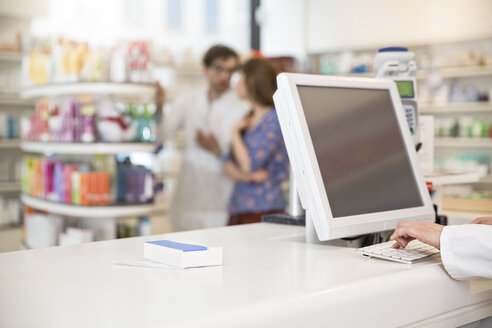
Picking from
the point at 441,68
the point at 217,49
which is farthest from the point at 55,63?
the point at 441,68

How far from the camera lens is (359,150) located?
1.75 m

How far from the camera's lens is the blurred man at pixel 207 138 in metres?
4.61

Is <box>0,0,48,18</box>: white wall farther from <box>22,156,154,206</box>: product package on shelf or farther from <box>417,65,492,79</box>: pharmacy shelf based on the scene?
<box>417,65,492,79</box>: pharmacy shelf

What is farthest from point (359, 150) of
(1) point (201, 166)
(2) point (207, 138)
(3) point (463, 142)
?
(3) point (463, 142)

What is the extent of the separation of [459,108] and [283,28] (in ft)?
8.28

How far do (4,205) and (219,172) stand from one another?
8.38ft

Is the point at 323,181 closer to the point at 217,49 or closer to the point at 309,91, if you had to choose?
the point at 309,91

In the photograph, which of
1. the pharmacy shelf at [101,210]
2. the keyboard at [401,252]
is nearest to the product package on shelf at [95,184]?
the pharmacy shelf at [101,210]

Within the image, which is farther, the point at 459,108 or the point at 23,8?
the point at 459,108

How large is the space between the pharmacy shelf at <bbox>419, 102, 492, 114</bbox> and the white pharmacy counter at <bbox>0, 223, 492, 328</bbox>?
17.0 ft

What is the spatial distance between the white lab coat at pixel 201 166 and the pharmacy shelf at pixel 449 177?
7.88 ft

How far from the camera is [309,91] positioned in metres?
1.68

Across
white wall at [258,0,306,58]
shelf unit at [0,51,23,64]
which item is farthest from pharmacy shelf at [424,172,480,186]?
white wall at [258,0,306,58]

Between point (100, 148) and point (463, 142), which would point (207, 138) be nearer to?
point (100, 148)
